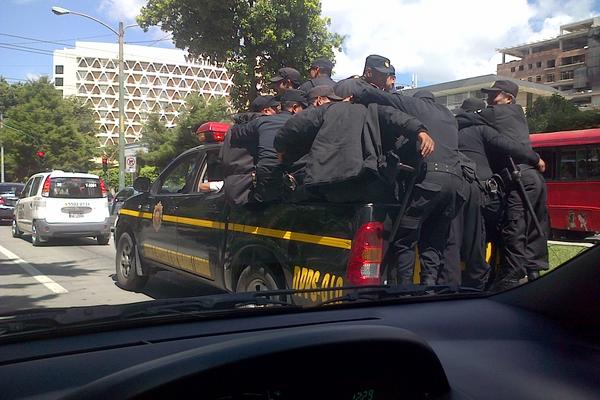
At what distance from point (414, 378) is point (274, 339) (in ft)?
1.83

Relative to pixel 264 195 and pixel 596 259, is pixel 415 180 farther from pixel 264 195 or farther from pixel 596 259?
pixel 596 259

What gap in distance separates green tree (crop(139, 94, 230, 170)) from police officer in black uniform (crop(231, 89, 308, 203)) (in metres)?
25.6

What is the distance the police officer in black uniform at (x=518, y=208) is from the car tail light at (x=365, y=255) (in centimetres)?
132

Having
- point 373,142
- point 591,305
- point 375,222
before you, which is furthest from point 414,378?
point 373,142

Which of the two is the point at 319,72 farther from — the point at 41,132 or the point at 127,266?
the point at 41,132

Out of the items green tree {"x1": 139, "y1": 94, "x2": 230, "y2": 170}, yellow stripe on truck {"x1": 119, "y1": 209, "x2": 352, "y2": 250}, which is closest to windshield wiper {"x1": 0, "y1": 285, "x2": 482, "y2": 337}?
yellow stripe on truck {"x1": 119, "y1": 209, "x2": 352, "y2": 250}

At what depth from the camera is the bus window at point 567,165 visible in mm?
12422

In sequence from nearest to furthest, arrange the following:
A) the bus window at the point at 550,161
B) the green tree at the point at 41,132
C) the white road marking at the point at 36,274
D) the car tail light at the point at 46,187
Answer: the white road marking at the point at 36,274, the bus window at the point at 550,161, the car tail light at the point at 46,187, the green tree at the point at 41,132

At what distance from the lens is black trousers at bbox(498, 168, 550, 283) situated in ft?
16.5

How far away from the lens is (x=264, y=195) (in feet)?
16.3

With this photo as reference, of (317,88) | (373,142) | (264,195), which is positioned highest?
(317,88)

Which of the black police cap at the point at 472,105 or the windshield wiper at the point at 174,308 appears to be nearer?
the windshield wiper at the point at 174,308

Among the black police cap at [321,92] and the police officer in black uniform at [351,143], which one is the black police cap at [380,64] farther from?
the police officer in black uniform at [351,143]

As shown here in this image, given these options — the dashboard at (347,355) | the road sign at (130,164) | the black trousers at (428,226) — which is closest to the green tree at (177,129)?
the road sign at (130,164)
